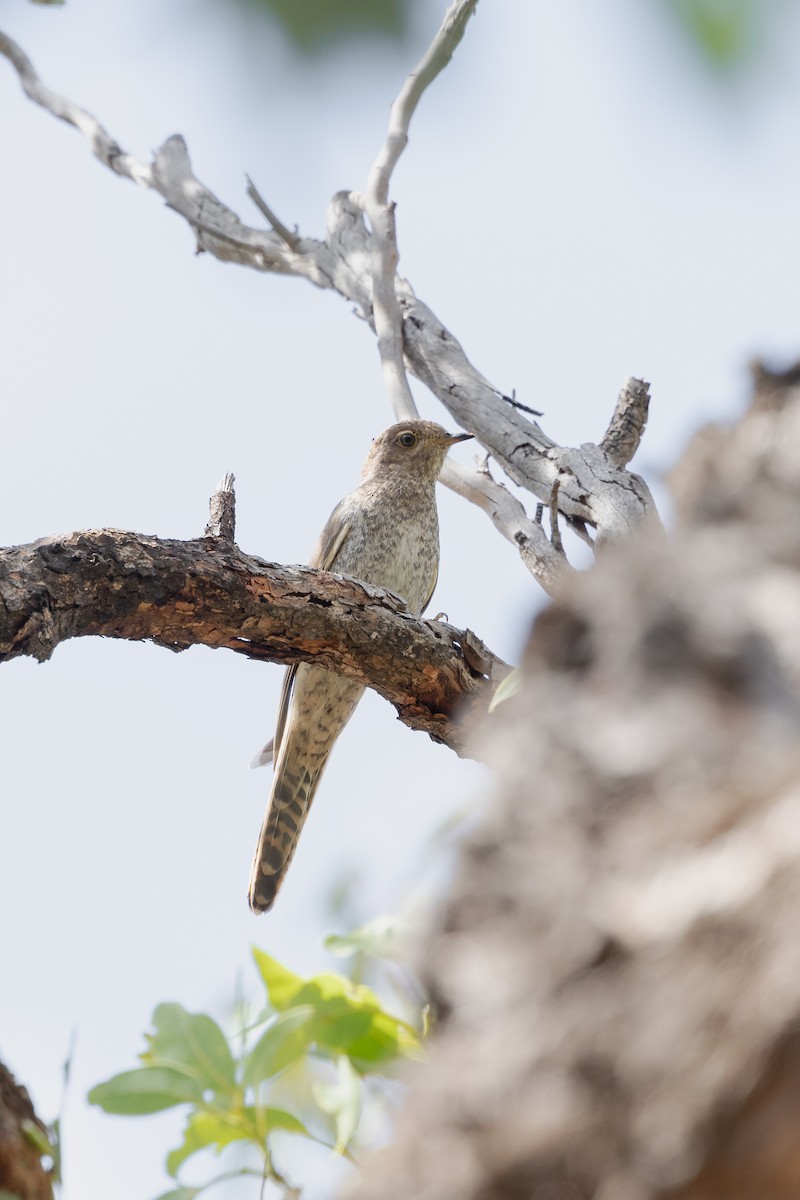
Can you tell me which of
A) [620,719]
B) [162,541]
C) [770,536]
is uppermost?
[162,541]

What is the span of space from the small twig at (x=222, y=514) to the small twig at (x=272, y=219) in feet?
8.89

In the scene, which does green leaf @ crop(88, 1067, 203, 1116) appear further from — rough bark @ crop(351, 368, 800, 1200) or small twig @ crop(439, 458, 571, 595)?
small twig @ crop(439, 458, 571, 595)

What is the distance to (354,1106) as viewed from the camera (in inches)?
53.2

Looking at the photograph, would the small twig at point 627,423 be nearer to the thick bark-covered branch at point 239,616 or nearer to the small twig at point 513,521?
the small twig at point 513,521

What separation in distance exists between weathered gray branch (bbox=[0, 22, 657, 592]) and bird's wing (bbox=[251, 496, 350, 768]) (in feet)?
5.21

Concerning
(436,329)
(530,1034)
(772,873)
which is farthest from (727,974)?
(436,329)

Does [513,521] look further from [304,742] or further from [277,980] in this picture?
[277,980]

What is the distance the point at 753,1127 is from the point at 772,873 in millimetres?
191

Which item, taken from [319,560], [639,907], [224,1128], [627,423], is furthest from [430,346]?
[639,907]

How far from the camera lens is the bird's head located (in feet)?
24.9

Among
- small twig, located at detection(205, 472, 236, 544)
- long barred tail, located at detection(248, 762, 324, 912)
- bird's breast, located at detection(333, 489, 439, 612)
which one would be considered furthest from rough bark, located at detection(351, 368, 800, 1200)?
bird's breast, located at detection(333, 489, 439, 612)

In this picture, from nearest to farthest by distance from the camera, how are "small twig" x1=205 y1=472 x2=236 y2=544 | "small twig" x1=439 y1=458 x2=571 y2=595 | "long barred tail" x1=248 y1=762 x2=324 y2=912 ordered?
"small twig" x1=205 y1=472 x2=236 y2=544, "small twig" x1=439 y1=458 x2=571 y2=595, "long barred tail" x1=248 y1=762 x2=324 y2=912

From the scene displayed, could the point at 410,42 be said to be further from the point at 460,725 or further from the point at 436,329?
the point at 436,329

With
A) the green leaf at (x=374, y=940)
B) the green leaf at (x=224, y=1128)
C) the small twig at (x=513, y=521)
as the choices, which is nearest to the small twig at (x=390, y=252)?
the small twig at (x=513, y=521)
